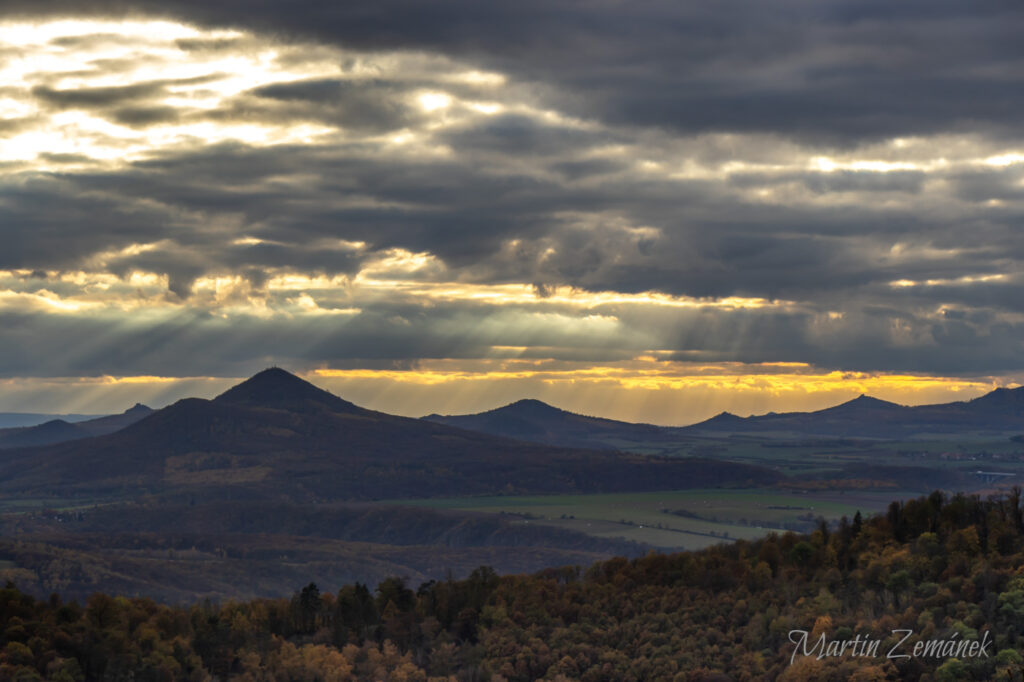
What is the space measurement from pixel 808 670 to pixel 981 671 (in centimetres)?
2643

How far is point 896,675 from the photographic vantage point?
192m

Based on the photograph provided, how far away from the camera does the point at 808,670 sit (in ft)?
644

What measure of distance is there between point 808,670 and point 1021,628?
3614 centimetres

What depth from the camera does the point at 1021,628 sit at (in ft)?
652

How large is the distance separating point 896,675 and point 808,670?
13610mm

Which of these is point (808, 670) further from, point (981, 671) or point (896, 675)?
point (981, 671)

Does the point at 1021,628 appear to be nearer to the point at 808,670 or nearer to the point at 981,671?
the point at 981,671

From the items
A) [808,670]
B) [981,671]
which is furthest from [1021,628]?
[808,670]

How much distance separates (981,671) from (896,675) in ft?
43.0

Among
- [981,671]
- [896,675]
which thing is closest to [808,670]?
[896,675]

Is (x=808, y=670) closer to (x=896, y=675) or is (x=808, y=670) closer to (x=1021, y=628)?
(x=896, y=675)

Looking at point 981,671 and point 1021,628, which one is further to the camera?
point 1021,628
